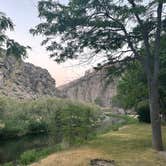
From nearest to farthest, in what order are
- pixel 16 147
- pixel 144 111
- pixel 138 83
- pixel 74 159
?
pixel 74 159
pixel 138 83
pixel 16 147
pixel 144 111

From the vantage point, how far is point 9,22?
13305 mm

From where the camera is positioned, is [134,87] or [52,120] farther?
[134,87]

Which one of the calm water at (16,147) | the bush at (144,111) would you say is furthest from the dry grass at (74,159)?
the bush at (144,111)

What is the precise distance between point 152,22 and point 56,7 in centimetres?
Answer: 533

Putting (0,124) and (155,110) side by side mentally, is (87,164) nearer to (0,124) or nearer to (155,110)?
(155,110)

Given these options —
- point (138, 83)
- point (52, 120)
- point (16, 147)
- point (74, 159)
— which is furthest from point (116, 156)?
point (16, 147)

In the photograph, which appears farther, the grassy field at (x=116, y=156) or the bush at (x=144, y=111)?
the bush at (x=144, y=111)

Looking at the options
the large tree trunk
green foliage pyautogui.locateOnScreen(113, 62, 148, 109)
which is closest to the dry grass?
the large tree trunk

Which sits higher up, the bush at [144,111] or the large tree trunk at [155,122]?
the bush at [144,111]

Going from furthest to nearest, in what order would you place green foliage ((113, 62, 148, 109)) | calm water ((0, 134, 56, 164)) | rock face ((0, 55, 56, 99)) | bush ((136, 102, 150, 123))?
rock face ((0, 55, 56, 99)), bush ((136, 102, 150, 123)), green foliage ((113, 62, 148, 109)), calm water ((0, 134, 56, 164))

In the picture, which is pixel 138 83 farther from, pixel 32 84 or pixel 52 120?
pixel 32 84

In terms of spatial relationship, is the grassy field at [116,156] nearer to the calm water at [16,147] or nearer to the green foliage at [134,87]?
the calm water at [16,147]

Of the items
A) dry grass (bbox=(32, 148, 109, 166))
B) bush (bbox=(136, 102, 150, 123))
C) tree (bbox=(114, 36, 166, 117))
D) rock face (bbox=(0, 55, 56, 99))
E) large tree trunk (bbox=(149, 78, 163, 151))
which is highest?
rock face (bbox=(0, 55, 56, 99))

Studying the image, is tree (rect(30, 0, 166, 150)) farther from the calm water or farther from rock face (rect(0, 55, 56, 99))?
rock face (rect(0, 55, 56, 99))
